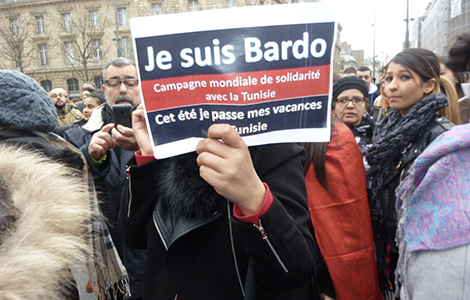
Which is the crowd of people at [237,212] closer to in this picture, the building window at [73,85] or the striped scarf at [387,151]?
the striped scarf at [387,151]

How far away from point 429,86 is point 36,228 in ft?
9.23

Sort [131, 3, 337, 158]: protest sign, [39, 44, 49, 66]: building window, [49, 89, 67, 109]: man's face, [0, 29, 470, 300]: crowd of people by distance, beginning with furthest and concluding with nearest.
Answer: [39, 44, 49, 66]: building window → [49, 89, 67, 109]: man's face → [131, 3, 337, 158]: protest sign → [0, 29, 470, 300]: crowd of people

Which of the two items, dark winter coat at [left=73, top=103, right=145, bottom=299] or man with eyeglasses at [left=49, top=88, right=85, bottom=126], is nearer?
dark winter coat at [left=73, top=103, right=145, bottom=299]

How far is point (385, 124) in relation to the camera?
293cm

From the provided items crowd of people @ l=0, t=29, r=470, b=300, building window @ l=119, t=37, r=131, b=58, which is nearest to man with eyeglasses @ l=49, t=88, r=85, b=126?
crowd of people @ l=0, t=29, r=470, b=300

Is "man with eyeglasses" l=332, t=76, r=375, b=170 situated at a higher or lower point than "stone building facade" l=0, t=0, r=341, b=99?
lower

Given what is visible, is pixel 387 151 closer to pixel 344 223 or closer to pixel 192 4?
pixel 344 223

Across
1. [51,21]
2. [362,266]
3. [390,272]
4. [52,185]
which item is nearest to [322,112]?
[52,185]

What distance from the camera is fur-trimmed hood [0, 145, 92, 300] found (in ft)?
2.28

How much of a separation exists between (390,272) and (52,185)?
2.42 metres

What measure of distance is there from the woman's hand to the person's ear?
7.21 feet

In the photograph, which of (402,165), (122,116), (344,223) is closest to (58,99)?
(122,116)

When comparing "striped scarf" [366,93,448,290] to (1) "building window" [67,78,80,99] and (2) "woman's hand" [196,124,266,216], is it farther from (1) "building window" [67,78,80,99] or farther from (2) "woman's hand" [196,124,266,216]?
(1) "building window" [67,78,80,99]

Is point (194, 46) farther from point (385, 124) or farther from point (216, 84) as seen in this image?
point (385, 124)
